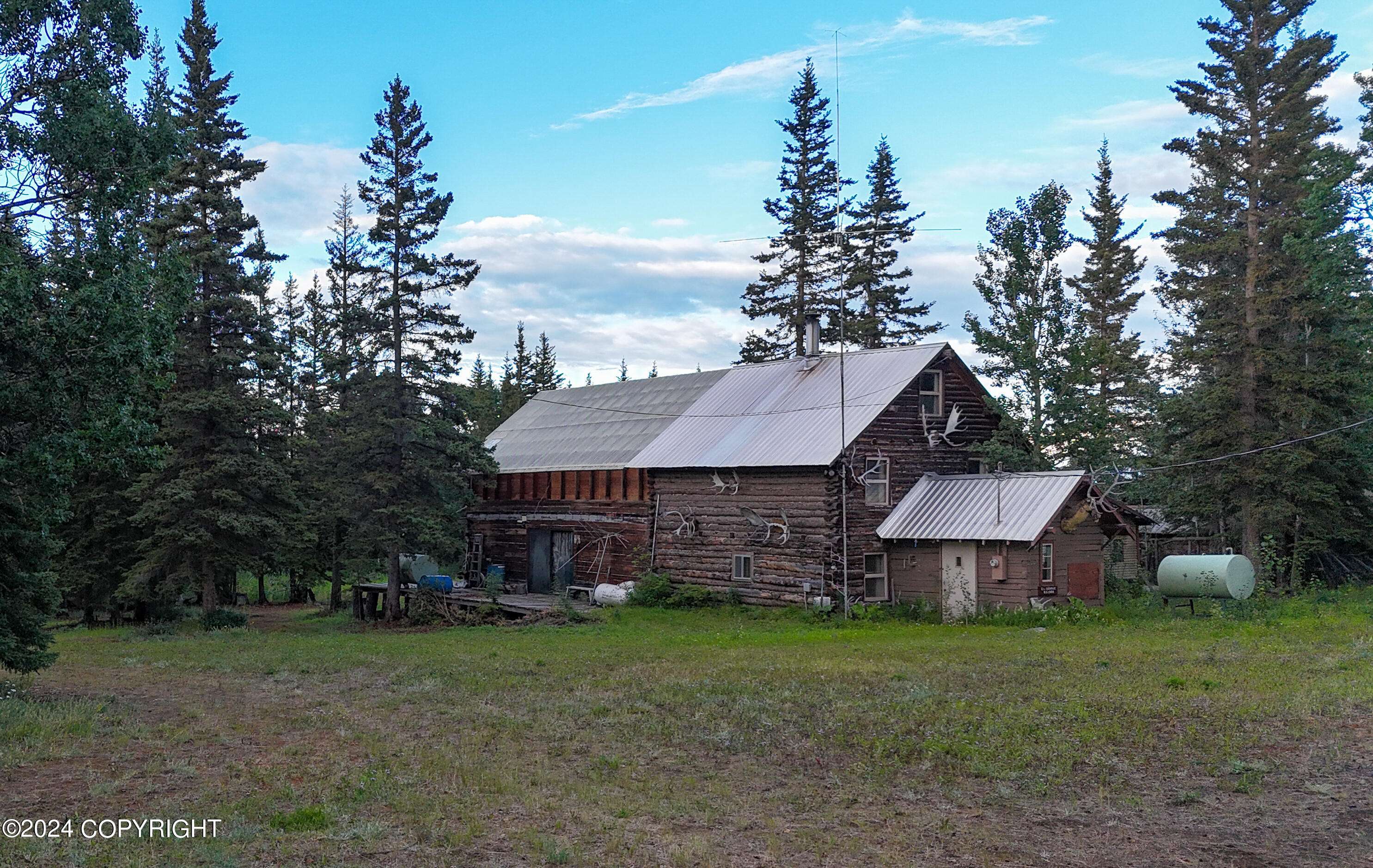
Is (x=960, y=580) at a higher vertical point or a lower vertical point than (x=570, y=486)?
lower

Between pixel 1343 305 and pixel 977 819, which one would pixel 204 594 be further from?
pixel 1343 305

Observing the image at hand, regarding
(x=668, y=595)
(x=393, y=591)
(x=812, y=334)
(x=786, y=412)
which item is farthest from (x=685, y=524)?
(x=393, y=591)

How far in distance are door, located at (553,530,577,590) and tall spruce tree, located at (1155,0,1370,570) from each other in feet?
72.4

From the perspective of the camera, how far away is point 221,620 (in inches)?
1297

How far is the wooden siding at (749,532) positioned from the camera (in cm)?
3164

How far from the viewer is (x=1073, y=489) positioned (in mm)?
29156

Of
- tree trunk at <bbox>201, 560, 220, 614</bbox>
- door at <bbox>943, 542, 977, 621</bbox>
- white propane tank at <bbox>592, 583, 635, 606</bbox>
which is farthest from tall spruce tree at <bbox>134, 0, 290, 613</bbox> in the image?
door at <bbox>943, 542, 977, 621</bbox>

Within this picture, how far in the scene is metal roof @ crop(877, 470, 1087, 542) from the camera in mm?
28656

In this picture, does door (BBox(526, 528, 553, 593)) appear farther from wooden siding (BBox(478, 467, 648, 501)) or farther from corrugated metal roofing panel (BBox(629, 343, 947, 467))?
corrugated metal roofing panel (BBox(629, 343, 947, 467))

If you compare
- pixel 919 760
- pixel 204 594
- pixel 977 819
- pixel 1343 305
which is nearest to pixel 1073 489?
pixel 1343 305

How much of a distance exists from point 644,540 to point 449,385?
342 inches

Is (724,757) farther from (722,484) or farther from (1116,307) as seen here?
(1116,307)

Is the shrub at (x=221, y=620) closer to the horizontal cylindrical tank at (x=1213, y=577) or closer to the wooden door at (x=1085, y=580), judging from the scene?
the wooden door at (x=1085, y=580)

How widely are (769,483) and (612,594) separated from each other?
6.79m
